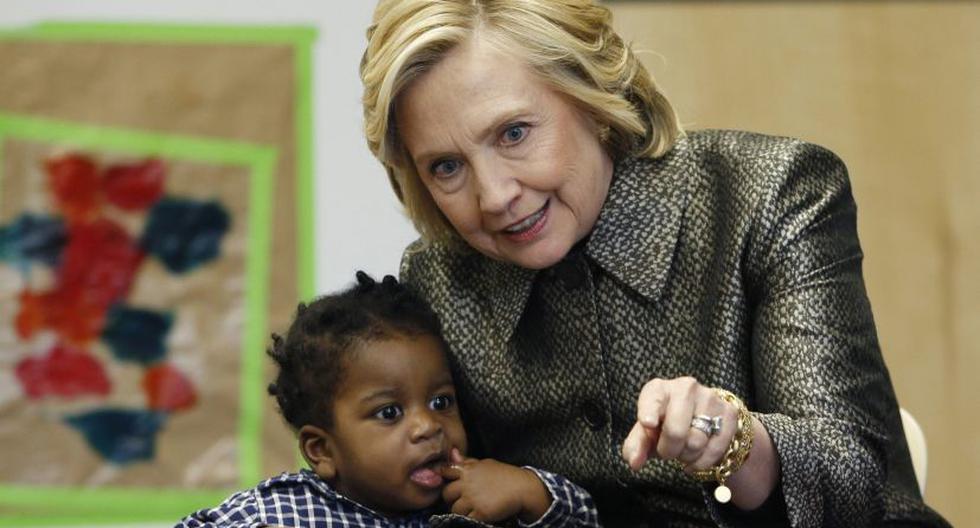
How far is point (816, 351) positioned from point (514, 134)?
0.48m

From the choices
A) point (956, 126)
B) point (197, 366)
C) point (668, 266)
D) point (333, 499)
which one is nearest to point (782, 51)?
point (956, 126)

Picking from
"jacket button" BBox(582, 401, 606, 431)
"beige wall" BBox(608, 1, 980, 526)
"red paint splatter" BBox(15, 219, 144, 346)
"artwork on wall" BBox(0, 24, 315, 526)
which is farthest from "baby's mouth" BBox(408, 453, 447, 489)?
"beige wall" BBox(608, 1, 980, 526)

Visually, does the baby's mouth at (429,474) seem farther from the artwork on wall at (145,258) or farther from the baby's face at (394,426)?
the artwork on wall at (145,258)

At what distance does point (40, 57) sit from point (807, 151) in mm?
1918

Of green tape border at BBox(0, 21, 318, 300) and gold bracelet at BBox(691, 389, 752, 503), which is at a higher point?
green tape border at BBox(0, 21, 318, 300)

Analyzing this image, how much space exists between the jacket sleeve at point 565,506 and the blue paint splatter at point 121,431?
1465 millimetres

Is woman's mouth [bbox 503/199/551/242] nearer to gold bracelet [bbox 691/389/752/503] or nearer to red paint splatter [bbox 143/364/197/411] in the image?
gold bracelet [bbox 691/389/752/503]

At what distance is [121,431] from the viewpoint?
10.1ft

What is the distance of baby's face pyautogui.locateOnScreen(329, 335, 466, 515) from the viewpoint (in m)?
1.83

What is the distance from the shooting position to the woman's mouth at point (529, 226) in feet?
5.92

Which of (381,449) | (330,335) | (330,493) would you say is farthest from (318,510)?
(330,335)

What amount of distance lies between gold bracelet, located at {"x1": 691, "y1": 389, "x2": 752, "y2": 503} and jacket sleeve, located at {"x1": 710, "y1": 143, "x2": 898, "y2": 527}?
0.23ft

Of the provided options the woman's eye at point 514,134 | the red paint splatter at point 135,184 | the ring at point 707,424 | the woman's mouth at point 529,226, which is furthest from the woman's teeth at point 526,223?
the red paint splatter at point 135,184

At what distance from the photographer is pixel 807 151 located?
1.84 metres
